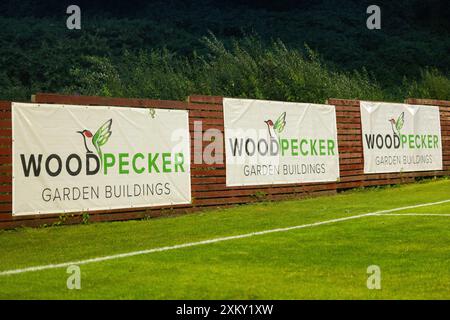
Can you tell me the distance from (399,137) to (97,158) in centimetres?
1109

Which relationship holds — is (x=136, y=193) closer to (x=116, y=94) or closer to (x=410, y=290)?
(x=410, y=290)

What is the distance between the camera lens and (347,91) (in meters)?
27.8

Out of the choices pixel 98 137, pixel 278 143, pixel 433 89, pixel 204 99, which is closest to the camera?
pixel 98 137

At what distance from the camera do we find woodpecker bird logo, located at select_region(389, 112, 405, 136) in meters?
23.9

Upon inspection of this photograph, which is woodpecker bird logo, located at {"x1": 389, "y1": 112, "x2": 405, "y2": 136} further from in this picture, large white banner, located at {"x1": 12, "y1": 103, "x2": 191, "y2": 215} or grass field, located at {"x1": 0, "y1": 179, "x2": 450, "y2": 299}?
large white banner, located at {"x1": 12, "y1": 103, "x2": 191, "y2": 215}

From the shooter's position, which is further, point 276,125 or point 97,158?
point 276,125

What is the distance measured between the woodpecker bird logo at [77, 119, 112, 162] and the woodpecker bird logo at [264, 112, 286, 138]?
182 inches

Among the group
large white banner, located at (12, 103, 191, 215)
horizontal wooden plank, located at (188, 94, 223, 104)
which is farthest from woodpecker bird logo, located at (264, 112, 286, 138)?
large white banner, located at (12, 103, 191, 215)

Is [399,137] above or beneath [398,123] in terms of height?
beneath

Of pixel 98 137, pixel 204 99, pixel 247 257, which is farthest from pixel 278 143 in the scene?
pixel 247 257

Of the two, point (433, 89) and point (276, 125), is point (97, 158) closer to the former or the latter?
point (276, 125)

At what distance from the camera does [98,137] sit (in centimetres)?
1570
